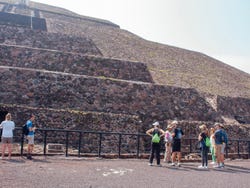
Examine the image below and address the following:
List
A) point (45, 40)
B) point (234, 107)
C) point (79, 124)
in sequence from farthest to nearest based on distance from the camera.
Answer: point (45, 40) < point (234, 107) < point (79, 124)

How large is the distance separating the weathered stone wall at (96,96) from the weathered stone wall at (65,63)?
2.64 meters

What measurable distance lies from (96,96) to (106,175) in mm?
7529

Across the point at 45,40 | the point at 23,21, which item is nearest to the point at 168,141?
the point at 45,40

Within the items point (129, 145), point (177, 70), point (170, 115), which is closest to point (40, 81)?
point (129, 145)

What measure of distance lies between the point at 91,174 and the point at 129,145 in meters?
5.05

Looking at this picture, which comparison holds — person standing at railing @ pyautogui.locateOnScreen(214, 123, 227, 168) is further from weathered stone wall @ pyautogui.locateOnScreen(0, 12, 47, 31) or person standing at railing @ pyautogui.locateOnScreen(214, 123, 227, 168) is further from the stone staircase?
weathered stone wall @ pyautogui.locateOnScreen(0, 12, 47, 31)

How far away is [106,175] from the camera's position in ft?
24.6

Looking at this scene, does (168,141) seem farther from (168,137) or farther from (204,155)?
(204,155)

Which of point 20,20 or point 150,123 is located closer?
point 150,123

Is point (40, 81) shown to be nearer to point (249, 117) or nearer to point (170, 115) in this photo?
point (170, 115)

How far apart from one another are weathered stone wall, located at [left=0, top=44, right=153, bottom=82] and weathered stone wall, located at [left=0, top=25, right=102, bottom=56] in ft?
11.9

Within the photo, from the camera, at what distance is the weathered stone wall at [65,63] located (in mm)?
17469

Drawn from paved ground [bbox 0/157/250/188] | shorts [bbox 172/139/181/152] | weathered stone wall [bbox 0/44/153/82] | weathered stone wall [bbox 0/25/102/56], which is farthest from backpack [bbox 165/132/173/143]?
weathered stone wall [bbox 0/25/102/56]

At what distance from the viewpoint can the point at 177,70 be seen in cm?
2684
